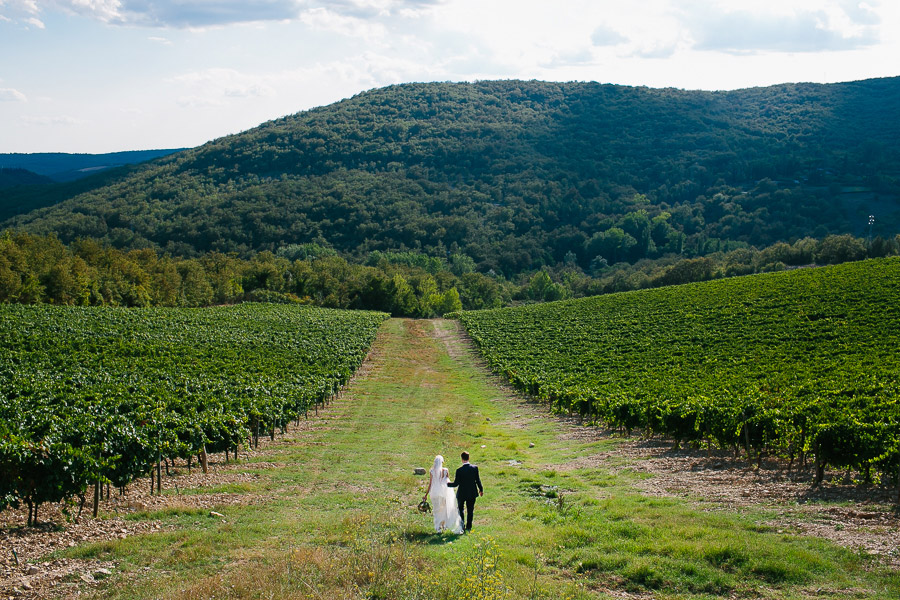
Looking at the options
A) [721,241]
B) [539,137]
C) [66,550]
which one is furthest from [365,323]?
[539,137]

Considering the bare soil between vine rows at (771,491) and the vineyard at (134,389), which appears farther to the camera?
the vineyard at (134,389)

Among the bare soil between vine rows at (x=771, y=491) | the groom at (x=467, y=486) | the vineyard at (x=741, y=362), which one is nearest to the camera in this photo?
the bare soil between vine rows at (x=771, y=491)

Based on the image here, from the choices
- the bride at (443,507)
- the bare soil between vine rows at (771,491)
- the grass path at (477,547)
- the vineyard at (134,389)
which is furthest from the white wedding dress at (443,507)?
the vineyard at (134,389)

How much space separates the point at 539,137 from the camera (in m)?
200

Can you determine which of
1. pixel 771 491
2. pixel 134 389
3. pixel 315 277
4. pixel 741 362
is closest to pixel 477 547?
pixel 771 491

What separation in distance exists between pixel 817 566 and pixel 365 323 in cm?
5924

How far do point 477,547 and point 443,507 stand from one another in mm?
2543

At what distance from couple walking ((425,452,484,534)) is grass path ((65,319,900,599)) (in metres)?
0.39

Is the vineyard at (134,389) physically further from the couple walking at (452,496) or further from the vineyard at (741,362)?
the vineyard at (741,362)

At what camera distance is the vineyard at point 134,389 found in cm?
1166

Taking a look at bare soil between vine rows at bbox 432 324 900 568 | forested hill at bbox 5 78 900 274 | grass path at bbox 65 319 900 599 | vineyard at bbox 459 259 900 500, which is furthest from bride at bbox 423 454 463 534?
forested hill at bbox 5 78 900 274

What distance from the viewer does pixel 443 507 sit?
1105 centimetres

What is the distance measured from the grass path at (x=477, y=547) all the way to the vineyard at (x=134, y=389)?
1.65 meters

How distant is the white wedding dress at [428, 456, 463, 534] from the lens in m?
11.0
